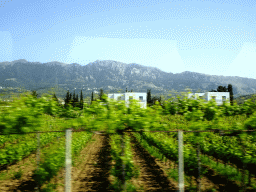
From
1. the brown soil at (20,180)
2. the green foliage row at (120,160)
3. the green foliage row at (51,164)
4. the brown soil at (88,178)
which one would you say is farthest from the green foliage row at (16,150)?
the green foliage row at (120,160)

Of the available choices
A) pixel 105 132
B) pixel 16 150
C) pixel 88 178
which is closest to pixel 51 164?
pixel 16 150

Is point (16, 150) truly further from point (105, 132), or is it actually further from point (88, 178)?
point (88, 178)

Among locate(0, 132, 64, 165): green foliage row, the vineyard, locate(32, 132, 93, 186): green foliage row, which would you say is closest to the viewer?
the vineyard

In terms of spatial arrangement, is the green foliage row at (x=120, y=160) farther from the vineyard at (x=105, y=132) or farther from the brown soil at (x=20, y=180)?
the brown soil at (x=20, y=180)

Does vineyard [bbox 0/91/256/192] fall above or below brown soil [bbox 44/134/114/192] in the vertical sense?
above

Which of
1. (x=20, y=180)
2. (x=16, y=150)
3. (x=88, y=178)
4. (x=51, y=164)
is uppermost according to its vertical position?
(x=16, y=150)

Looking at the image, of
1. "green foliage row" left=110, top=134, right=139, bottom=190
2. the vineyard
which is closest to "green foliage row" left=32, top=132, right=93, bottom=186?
the vineyard

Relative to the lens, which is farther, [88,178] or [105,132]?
[88,178]

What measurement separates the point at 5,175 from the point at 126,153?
2333 millimetres

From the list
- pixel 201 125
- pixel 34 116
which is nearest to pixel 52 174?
pixel 34 116

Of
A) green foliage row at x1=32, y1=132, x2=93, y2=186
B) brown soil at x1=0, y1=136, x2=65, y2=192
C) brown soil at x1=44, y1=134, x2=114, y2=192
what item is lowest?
brown soil at x1=44, y1=134, x2=114, y2=192

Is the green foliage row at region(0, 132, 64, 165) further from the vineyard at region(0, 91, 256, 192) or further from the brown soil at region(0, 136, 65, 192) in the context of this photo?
the brown soil at region(0, 136, 65, 192)

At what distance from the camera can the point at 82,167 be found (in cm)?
609

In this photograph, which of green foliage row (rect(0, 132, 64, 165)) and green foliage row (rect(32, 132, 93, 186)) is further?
green foliage row (rect(0, 132, 64, 165))
